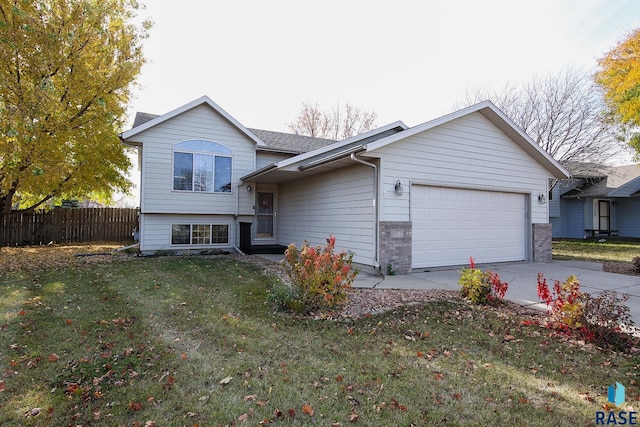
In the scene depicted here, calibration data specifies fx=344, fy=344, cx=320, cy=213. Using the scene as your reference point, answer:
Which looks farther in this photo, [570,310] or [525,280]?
[525,280]

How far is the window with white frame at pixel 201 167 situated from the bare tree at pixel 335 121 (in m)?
18.1

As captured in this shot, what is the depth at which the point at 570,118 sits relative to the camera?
18875 mm

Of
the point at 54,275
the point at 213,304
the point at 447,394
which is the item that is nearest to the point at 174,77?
the point at 54,275

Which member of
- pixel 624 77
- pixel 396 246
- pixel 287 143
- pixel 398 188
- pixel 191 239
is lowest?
pixel 191 239

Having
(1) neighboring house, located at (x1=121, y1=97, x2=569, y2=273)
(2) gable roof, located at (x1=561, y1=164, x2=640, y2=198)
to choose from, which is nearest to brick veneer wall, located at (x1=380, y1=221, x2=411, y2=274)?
(1) neighboring house, located at (x1=121, y1=97, x2=569, y2=273)

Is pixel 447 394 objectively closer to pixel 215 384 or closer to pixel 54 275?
pixel 215 384

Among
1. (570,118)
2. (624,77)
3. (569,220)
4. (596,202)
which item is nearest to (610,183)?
(596,202)

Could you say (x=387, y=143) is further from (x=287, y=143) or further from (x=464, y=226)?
(x=287, y=143)

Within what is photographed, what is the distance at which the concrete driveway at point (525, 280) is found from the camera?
6.15 metres

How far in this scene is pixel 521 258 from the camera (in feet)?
34.2

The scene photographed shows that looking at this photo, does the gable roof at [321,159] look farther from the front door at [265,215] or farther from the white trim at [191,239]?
the white trim at [191,239]

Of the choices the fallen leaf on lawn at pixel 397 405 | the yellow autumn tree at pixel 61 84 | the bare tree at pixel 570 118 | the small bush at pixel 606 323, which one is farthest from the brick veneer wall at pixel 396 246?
the bare tree at pixel 570 118

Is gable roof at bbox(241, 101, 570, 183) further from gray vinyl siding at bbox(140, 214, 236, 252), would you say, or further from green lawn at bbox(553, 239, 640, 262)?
green lawn at bbox(553, 239, 640, 262)

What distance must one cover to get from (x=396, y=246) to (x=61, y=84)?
9.84 meters
